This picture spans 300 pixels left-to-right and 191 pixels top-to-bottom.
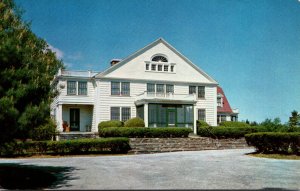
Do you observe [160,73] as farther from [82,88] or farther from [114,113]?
[82,88]

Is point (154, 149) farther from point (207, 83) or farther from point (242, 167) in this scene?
→ point (207, 83)

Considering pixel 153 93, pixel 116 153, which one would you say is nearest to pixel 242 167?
pixel 116 153

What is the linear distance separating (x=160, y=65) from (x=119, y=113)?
6.49 meters

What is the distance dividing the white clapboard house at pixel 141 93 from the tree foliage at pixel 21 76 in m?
21.3

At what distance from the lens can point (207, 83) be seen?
38.0 metres

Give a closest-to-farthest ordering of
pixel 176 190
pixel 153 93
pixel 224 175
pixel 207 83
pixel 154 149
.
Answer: pixel 176 190 < pixel 224 175 < pixel 154 149 < pixel 153 93 < pixel 207 83

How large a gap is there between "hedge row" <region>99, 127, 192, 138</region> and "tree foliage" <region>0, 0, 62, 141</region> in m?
15.7

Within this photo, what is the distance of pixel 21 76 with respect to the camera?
35.3 ft

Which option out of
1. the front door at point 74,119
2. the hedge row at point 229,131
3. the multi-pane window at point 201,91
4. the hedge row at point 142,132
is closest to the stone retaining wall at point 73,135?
the hedge row at point 142,132

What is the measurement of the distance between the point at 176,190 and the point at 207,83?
30.0 metres

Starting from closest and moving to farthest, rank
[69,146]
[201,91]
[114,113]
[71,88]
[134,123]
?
[69,146], [134,123], [71,88], [114,113], [201,91]

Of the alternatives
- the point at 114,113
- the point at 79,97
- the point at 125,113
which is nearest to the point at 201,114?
the point at 125,113

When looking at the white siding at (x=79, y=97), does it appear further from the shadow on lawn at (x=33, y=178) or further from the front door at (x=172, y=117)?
the shadow on lawn at (x=33, y=178)

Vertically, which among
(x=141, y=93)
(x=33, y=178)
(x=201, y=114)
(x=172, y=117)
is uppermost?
(x=141, y=93)
